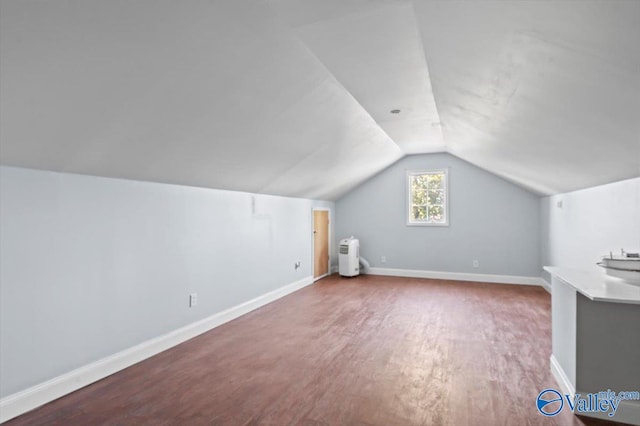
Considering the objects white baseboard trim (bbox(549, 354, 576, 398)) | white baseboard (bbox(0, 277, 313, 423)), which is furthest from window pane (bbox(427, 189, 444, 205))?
white baseboard (bbox(0, 277, 313, 423))

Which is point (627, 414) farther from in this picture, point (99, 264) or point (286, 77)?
point (99, 264)

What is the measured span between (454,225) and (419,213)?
736 mm

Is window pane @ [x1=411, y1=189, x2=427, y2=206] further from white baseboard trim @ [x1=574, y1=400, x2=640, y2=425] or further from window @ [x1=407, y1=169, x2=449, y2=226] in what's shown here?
white baseboard trim @ [x1=574, y1=400, x2=640, y2=425]

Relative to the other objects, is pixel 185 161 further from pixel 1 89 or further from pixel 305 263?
pixel 305 263

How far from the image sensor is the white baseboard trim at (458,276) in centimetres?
643

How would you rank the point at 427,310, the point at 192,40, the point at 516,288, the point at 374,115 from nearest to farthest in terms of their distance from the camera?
1. the point at 192,40
2. the point at 374,115
3. the point at 427,310
4. the point at 516,288

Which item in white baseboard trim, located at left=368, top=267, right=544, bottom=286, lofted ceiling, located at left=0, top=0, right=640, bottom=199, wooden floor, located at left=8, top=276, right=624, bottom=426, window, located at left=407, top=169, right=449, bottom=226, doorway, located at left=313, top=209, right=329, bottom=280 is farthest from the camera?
window, located at left=407, top=169, right=449, bottom=226

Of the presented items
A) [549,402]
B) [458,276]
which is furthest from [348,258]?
[549,402]

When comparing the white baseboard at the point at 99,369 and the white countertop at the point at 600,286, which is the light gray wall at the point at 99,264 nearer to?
the white baseboard at the point at 99,369

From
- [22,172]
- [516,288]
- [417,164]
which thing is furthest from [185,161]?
[516,288]

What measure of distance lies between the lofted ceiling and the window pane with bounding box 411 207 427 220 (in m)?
3.49

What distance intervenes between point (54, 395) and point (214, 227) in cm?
213

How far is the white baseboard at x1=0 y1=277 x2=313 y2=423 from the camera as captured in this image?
A: 232 cm

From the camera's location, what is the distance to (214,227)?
13.7 ft
